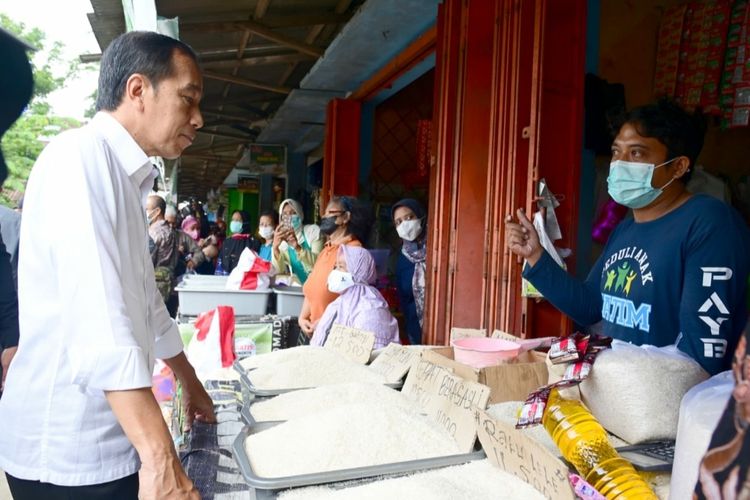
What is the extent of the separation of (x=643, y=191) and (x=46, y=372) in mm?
1515

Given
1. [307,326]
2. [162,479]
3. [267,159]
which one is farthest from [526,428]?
[267,159]

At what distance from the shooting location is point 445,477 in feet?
3.26

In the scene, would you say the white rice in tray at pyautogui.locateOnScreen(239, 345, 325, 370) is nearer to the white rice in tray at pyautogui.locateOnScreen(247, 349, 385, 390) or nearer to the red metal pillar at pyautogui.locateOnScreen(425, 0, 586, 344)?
the white rice in tray at pyautogui.locateOnScreen(247, 349, 385, 390)

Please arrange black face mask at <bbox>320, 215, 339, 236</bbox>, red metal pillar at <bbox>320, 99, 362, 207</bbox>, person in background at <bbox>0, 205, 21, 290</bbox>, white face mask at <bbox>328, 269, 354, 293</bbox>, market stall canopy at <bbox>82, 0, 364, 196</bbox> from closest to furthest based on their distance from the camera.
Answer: person in background at <bbox>0, 205, 21, 290</bbox>
white face mask at <bbox>328, 269, 354, 293</bbox>
black face mask at <bbox>320, 215, 339, 236</bbox>
market stall canopy at <bbox>82, 0, 364, 196</bbox>
red metal pillar at <bbox>320, 99, 362, 207</bbox>

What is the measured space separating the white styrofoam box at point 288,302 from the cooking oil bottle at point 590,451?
255cm

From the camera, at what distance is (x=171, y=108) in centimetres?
115

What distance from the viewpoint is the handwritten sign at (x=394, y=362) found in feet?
5.32

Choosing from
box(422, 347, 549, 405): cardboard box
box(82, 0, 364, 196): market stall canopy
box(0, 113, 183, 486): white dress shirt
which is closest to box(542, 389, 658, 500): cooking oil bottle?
box(422, 347, 549, 405): cardboard box

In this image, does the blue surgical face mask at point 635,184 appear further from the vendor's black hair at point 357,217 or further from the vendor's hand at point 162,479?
the vendor's black hair at point 357,217

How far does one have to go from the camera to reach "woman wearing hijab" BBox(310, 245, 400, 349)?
2.88 metres

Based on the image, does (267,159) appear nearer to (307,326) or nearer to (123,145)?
(307,326)

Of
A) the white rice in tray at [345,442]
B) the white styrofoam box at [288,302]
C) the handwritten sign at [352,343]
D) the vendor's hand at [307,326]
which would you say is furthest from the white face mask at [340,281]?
the white rice in tray at [345,442]

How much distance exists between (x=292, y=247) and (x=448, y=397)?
3.45 metres

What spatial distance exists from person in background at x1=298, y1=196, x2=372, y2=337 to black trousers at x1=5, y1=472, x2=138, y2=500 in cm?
208
